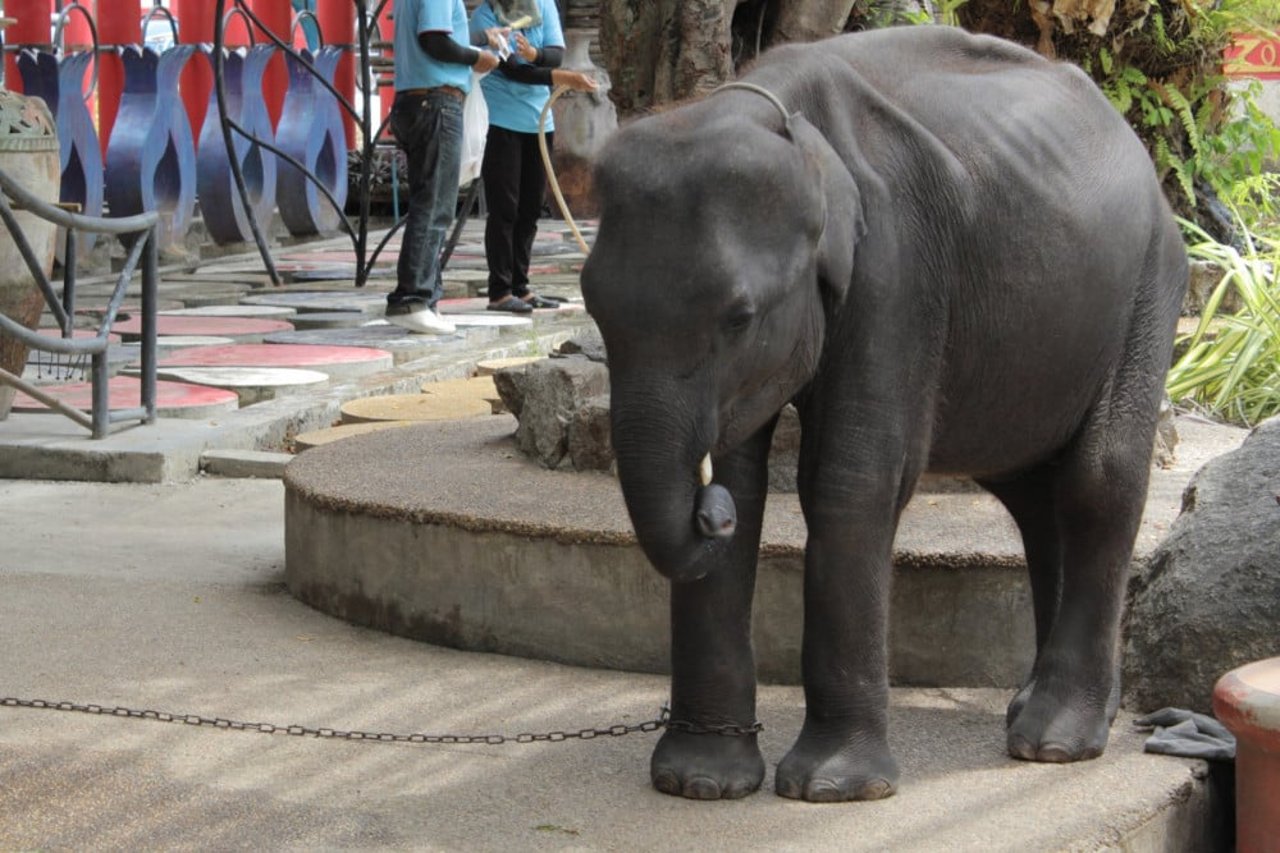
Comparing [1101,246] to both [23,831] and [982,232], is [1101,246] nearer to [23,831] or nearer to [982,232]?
[982,232]

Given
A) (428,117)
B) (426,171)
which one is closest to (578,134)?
(426,171)

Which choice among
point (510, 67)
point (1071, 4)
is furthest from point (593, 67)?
point (1071, 4)

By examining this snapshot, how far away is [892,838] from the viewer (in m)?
3.44

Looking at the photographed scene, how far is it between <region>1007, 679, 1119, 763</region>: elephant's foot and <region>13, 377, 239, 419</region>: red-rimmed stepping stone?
4.88 metres

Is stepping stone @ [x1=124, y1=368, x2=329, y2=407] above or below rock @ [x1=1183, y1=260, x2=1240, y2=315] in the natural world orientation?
below

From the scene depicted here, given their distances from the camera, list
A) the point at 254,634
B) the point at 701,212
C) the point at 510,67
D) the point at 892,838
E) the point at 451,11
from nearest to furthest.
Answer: the point at 701,212 → the point at 892,838 → the point at 254,634 → the point at 451,11 → the point at 510,67

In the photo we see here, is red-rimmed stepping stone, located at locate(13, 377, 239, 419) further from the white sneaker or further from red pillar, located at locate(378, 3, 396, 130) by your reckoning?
red pillar, located at locate(378, 3, 396, 130)

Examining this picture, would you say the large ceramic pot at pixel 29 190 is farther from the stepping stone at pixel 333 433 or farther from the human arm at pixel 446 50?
the human arm at pixel 446 50

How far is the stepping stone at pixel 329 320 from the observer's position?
1084 cm

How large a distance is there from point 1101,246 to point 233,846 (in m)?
2.04

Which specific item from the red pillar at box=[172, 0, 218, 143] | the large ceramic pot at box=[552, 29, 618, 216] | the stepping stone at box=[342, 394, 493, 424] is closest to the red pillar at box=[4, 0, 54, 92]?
the red pillar at box=[172, 0, 218, 143]

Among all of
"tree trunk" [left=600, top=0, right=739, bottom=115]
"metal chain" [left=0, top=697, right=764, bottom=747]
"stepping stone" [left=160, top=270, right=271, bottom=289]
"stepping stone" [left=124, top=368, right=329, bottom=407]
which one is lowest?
"stepping stone" [left=160, top=270, right=271, bottom=289]

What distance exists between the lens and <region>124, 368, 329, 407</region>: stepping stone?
8586 millimetres

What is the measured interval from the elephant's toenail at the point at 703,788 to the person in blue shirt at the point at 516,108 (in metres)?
7.12
